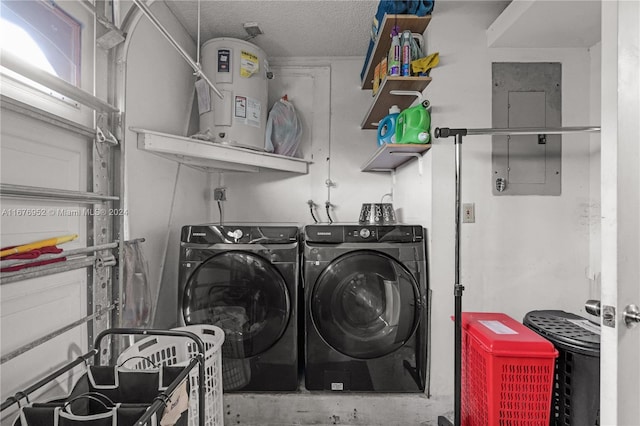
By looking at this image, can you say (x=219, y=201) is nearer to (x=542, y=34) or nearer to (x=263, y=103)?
(x=263, y=103)

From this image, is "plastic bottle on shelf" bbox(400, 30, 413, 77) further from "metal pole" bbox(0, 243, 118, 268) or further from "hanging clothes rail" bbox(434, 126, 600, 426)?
"metal pole" bbox(0, 243, 118, 268)

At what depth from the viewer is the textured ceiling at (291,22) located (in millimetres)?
2117

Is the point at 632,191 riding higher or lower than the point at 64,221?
higher

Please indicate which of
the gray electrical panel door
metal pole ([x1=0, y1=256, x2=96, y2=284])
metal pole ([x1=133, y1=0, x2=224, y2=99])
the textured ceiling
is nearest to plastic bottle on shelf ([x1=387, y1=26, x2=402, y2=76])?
the textured ceiling

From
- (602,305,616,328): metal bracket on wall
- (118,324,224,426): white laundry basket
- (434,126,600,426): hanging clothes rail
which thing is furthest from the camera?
(434,126,600,426): hanging clothes rail

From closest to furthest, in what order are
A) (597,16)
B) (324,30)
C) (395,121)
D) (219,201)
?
(597,16)
(395,121)
(324,30)
(219,201)

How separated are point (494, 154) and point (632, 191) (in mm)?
1059

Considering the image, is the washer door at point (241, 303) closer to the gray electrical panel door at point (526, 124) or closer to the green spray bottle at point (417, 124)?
the green spray bottle at point (417, 124)

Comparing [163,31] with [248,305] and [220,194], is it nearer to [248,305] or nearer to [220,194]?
[248,305]

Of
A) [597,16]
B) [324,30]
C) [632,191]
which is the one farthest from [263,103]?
[632,191]

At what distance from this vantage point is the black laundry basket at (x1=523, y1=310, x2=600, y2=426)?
1282 millimetres

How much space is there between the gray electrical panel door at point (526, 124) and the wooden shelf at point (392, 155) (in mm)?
434

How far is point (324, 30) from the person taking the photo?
2.42m

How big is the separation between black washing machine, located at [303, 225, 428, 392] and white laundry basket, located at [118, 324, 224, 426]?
1.80 ft
